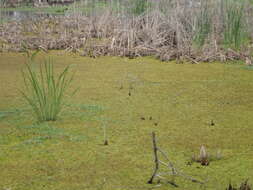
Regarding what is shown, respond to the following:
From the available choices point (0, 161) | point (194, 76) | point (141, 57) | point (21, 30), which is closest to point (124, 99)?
point (194, 76)

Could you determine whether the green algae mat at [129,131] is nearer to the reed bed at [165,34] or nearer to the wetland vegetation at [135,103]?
the wetland vegetation at [135,103]

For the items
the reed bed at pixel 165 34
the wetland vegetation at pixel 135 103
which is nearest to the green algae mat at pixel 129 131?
the wetland vegetation at pixel 135 103

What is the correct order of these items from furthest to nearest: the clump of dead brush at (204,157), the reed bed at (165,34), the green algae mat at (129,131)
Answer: the reed bed at (165,34), the clump of dead brush at (204,157), the green algae mat at (129,131)

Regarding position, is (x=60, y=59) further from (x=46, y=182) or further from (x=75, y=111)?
(x=46, y=182)

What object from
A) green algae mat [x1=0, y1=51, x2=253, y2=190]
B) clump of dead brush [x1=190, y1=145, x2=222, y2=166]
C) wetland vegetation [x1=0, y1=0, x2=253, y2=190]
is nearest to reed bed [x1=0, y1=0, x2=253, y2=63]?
wetland vegetation [x1=0, y1=0, x2=253, y2=190]

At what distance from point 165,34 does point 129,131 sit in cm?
287

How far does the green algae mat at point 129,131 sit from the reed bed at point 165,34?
0.68m

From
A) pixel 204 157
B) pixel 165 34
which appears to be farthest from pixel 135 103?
pixel 165 34

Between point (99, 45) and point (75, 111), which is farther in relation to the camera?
point (99, 45)

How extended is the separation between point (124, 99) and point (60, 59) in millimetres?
1884

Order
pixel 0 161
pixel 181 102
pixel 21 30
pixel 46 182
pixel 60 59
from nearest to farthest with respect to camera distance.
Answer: pixel 46 182 → pixel 0 161 → pixel 181 102 → pixel 60 59 → pixel 21 30

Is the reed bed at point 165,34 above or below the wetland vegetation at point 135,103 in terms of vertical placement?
above

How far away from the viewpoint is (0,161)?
2.22 meters

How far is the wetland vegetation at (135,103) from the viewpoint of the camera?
207 centimetres
